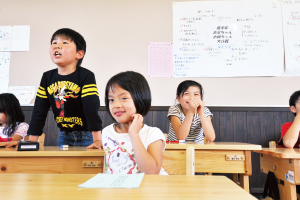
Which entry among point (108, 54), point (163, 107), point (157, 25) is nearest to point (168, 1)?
point (157, 25)

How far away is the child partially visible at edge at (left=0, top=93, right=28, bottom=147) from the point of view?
200 centimetres

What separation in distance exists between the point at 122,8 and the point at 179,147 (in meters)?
1.92

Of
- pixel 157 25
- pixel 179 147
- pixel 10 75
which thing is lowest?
pixel 179 147

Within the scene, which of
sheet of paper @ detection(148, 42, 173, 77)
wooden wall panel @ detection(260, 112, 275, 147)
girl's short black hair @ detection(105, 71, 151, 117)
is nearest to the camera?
girl's short black hair @ detection(105, 71, 151, 117)

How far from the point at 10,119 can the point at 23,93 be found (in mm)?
681

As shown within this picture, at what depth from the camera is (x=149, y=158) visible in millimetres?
935

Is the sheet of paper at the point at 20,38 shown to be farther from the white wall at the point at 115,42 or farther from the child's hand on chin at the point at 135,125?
the child's hand on chin at the point at 135,125

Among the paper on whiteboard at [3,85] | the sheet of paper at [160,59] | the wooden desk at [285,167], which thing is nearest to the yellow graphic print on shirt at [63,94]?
the wooden desk at [285,167]

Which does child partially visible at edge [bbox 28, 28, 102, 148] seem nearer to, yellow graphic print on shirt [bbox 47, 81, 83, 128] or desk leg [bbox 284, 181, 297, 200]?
yellow graphic print on shirt [bbox 47, 81, 83, 128]

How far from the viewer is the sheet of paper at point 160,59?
2607 millimetres

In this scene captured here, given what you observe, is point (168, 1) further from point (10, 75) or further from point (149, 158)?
point (149, 158)

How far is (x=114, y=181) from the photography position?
553mm

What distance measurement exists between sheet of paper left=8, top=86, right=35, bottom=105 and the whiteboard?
5.11 ft

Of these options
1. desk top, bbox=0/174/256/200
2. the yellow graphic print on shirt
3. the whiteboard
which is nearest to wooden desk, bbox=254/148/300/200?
desk top, bbox=0/174/256/200
